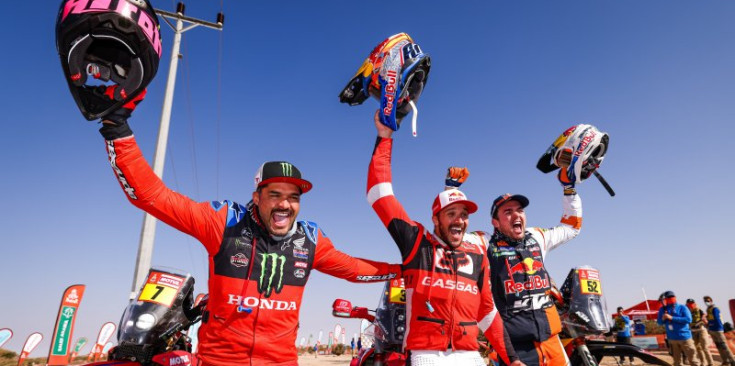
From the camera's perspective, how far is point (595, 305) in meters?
4.50

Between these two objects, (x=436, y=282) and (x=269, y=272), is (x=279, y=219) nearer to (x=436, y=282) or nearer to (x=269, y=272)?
(x=269, y=272)

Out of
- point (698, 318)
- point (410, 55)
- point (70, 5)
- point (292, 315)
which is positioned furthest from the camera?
point (698, 318)

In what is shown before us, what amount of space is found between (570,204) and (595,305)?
59.0 inches

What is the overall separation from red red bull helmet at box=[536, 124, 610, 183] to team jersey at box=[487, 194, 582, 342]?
138cm

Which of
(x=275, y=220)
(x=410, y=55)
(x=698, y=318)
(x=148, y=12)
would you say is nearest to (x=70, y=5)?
(x=148, y=12)

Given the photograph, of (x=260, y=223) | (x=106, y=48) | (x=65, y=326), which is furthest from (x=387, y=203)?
(x=65, y=326)

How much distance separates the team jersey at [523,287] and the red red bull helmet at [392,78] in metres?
1.87

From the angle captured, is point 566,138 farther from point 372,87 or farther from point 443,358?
point 443,358

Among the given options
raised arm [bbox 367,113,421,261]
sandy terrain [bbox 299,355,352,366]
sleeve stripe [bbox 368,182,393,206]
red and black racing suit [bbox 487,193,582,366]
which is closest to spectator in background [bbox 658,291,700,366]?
red and black racing suit [bbox 487,193,582,366]

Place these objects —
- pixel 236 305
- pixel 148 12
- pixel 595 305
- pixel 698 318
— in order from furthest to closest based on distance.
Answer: pixel 698 318, pixel 595 305, pixel 236 305, pixel 148 12

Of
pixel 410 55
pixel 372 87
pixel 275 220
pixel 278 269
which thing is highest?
pixel 410 55

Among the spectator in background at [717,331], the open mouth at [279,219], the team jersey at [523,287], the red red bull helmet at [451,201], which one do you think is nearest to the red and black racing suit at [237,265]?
the open mouth at [279,219]

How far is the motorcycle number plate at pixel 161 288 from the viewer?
11.8 ft

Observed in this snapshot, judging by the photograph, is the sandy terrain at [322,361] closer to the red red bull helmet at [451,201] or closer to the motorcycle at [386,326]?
the motorcycle at [386,326]
